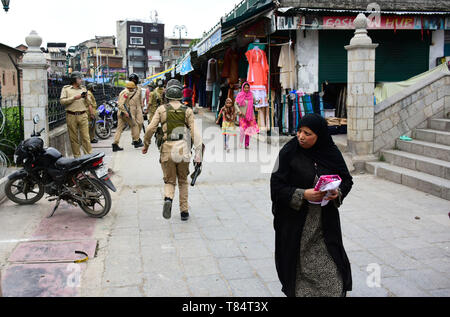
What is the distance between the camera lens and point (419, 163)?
28.1ft

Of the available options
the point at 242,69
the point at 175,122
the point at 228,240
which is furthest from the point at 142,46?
the point at 228,240

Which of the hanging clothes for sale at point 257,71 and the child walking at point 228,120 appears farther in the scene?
the hanging clothes for sale at point 257,71

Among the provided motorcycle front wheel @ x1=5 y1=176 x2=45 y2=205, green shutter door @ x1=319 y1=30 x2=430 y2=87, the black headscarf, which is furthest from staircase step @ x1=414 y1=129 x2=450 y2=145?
motorcycle front wheel @ x1=5 y1=176 x2=45 y2=205

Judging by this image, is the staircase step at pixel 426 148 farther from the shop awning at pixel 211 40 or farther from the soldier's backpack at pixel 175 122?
the shop awning at pixel 211 40

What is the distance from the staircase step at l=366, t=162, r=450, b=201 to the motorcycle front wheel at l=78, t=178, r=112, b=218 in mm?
5416

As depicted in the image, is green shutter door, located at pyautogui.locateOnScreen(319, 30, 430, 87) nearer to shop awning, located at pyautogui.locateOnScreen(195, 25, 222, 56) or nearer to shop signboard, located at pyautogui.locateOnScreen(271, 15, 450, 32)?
shop signboard, located at pyautogui.locateOnScreen(271, 15, 450, 32)

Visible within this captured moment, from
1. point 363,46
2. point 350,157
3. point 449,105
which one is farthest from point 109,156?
point 449,105

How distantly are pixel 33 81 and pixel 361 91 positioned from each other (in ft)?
22.2

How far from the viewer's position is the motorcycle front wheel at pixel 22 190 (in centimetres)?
689

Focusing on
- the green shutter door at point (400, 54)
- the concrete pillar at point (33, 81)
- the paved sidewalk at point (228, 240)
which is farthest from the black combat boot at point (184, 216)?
the green shutter door at point (400, 54)

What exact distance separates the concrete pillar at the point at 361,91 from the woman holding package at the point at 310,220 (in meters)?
6.61

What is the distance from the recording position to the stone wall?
9.82 metres

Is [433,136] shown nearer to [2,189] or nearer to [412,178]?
[412,178]

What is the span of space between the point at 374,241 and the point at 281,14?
23.7 ft
